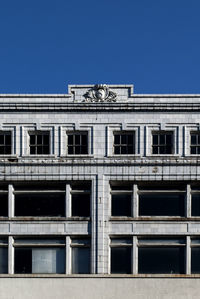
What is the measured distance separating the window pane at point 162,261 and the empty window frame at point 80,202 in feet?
12.4

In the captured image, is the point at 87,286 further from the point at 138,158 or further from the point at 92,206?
the point at 138,158

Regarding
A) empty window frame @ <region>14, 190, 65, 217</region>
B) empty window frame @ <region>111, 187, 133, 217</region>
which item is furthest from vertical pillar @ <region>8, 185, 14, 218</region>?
empty window frame @ <region>111, 187, 133, 217</region>

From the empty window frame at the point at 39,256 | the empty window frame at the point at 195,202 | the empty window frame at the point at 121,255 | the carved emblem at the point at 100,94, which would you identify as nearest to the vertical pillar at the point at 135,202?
the empty window frame at the point at 121,255

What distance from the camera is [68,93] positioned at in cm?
3200

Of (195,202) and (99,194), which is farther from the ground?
(99,194)

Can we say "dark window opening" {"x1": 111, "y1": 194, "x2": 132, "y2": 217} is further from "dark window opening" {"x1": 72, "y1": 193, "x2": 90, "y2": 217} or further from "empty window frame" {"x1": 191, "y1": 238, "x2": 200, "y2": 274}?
"empty window frame" {"x1": 191, "y1": 238, "x2": 200, "y2": 274}

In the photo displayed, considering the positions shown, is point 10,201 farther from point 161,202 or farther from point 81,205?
point 161,202

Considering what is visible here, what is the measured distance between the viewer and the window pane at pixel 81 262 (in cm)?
3072

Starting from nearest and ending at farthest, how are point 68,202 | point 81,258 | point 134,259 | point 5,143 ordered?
point 134,259 < point 81,258 < point 68,202 < point 5,143

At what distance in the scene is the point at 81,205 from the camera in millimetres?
31094

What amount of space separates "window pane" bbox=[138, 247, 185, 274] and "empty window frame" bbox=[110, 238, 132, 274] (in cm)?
61

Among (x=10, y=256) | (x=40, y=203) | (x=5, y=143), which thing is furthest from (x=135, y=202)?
(x=5, y=143)

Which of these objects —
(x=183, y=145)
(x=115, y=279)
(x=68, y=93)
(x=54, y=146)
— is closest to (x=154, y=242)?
(x=115, y=279)

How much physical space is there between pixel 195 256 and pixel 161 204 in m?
3.37
